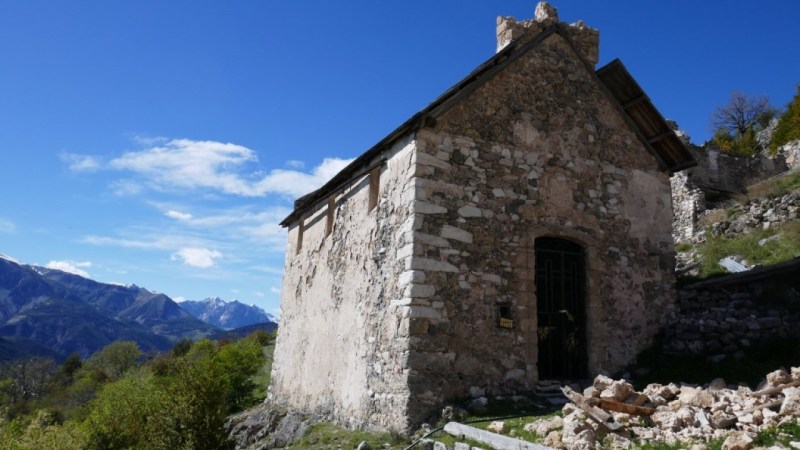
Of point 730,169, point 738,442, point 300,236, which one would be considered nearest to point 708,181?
point 730,169

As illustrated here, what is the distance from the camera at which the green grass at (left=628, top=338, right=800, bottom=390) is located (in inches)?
360

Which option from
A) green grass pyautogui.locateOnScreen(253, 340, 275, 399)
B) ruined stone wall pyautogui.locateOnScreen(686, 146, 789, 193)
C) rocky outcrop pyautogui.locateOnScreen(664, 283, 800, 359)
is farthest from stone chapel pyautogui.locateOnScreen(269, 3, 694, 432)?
ruined stone wall pyautogui.locateOnScreen(686, 146, 789, 193)

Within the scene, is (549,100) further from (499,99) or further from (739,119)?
(739,119)

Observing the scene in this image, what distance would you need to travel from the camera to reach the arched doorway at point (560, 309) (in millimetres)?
10609

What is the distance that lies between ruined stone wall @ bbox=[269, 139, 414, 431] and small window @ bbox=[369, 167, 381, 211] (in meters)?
0.16

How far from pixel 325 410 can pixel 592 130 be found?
7957 millimetres

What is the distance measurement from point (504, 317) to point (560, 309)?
160 cm

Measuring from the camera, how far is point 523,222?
34.3ft

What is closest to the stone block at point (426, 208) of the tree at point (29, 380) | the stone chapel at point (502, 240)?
the stone chapel at point (502, 240)

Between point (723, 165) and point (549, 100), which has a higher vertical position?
point (723, 165)

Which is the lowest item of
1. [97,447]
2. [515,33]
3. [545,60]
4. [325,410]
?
[97,447]

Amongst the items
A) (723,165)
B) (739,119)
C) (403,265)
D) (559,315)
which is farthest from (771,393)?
(739,119)

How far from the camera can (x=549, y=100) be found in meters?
11.4

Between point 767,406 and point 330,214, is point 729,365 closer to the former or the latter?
point 767,406
